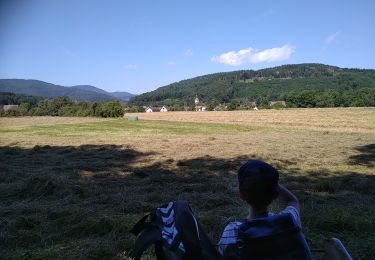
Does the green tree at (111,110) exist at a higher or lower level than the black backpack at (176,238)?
lower

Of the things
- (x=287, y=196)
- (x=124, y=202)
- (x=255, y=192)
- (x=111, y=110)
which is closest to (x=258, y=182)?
(x=255, y=192)

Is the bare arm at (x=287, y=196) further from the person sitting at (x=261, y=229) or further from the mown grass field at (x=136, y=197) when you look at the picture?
the mown grass field at (x=136, y=197)

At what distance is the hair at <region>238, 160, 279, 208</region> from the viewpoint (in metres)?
2.18

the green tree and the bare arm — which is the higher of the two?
the bare arm

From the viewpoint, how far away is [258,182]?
218 centimetres

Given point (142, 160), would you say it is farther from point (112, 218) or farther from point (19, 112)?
Result: point (19, 112)

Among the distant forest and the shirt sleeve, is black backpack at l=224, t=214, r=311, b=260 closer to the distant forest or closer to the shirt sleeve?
the shirt sleeve

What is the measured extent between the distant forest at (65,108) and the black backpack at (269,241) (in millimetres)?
63932

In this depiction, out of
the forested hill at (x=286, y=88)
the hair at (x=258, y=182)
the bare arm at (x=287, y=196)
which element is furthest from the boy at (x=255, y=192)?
the forested hill at (x=286, y=88)

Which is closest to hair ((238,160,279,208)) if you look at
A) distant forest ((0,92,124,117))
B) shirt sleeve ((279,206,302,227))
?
shirt sleeve ((279,206,302,227))

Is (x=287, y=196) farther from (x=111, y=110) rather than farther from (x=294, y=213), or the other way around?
(x=111, y=110)

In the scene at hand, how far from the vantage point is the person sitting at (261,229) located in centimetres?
204

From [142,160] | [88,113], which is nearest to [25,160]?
[142,160]

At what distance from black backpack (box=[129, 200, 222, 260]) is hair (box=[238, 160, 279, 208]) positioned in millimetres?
355
